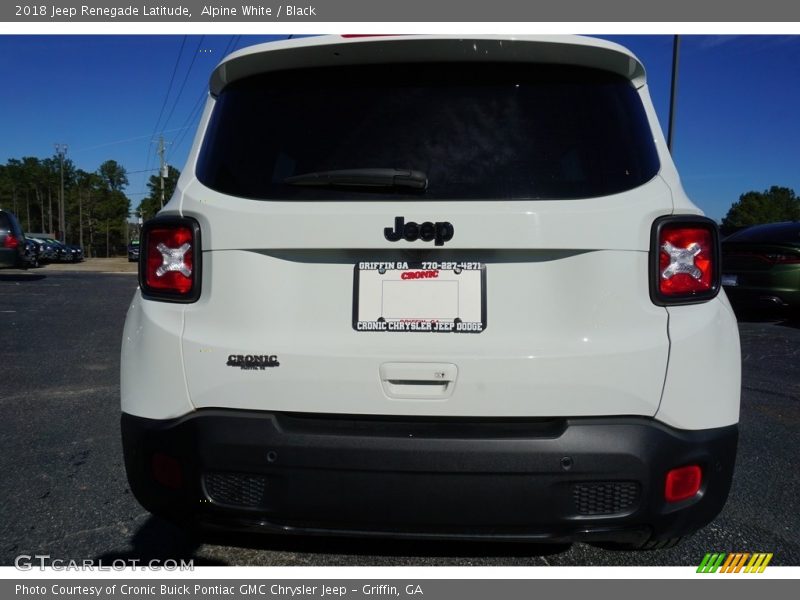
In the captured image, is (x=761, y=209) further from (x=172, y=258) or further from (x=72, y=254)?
(x=172, y=258)

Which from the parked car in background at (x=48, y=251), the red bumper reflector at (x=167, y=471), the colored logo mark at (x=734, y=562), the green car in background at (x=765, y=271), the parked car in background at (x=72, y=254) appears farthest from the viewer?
the parked car in background at (x=72, y=254)

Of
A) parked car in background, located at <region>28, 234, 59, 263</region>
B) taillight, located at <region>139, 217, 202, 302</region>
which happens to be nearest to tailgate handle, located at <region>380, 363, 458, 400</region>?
taillight, located at <region>139, 217, 202, 302</region>

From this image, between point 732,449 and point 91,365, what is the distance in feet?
19.6

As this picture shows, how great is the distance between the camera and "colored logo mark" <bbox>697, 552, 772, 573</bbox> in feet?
8.30

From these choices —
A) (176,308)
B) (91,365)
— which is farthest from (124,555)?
(91,365)

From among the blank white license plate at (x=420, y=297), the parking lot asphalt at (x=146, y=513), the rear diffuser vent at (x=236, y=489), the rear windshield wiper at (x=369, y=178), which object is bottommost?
the parking lot asphalt at (x=146, y=513)

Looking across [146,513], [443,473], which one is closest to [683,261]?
[443,473]

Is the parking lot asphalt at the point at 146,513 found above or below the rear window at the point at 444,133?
below

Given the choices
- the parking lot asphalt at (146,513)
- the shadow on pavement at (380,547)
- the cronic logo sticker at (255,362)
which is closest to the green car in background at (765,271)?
the parking lot asphalt at (146,513)

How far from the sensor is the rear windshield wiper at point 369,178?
76.4 inches

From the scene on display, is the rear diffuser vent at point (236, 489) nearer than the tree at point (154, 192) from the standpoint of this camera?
Yes

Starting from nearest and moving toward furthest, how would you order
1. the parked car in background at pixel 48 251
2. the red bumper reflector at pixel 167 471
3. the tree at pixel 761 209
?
the red bumper reflector at pixel 167 471 → the parked car in background at pixel 48 251 → the tree at pixel 761 209

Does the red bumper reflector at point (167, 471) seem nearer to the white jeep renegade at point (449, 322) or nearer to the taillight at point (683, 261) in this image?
the white jeep renegade at point (449, 322)

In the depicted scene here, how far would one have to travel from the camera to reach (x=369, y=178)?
1.95 metres
